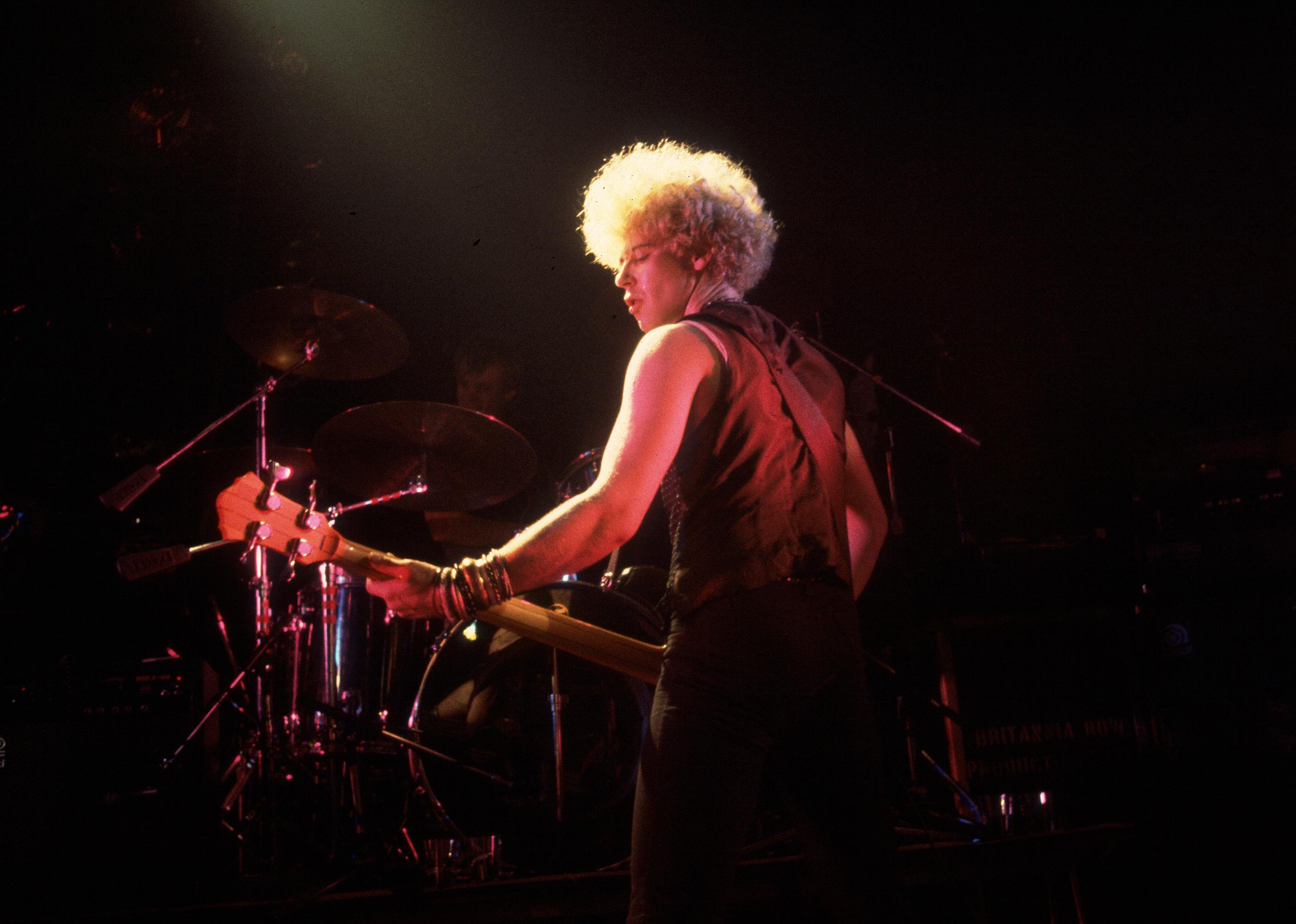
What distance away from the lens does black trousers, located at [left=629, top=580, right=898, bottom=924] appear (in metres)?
1.33

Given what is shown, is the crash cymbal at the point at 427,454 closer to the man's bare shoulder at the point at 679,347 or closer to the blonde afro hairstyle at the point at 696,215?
the blonde afro hairstyle at the point at 696,215

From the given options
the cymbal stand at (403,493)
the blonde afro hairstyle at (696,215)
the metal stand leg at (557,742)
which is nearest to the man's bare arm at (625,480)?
the blonde afro hairstyle at (696,215)

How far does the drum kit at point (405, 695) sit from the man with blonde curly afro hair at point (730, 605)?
1.66 meters

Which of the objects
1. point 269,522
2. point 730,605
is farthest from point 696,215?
point 269,522

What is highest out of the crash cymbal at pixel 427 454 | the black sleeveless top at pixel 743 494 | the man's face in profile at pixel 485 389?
the man's face in profile at pixel 485 389

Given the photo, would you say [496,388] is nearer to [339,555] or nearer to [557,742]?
[557,742]

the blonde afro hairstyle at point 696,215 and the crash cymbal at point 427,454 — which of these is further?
the crash cymbal at point 427,454

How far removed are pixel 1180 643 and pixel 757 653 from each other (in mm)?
4310

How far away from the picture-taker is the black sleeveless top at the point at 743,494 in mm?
1485

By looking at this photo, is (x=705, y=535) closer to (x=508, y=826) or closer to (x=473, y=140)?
(x=508, y=826)

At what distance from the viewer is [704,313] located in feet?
5.58

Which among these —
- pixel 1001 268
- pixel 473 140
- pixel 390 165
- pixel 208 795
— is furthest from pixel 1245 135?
pixel 208 795

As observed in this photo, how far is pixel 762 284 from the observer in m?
5.74

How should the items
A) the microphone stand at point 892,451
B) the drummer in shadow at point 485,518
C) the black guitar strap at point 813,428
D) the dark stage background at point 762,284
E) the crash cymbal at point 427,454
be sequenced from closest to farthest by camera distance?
the black guitar strap at point 813,428, the drummer in shadow at point 485,518, the crash cymbal at point 427,454, the dark stage background at point 762,284, the microphone stand at point 892,451
